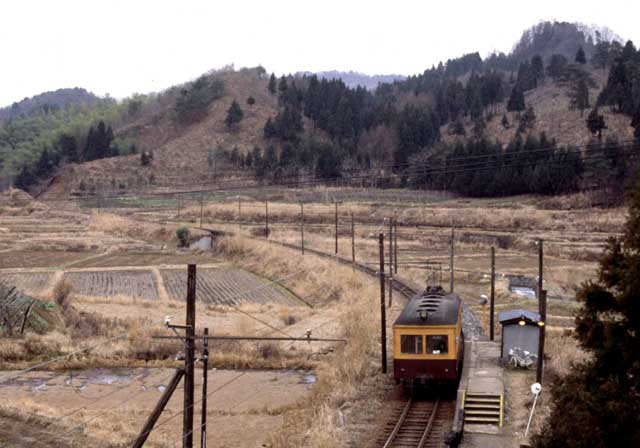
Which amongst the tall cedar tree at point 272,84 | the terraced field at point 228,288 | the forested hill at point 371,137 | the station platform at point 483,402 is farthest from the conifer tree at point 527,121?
the station platform at point 483,402

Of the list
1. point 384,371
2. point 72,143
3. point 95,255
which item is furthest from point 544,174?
point 72,143

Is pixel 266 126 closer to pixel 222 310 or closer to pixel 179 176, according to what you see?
pixel 179 176

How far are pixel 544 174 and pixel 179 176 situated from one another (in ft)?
208

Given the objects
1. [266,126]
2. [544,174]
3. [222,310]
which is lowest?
[222,310]

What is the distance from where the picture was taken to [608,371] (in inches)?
437

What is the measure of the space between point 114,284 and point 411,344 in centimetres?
3114

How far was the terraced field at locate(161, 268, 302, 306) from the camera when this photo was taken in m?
40.8

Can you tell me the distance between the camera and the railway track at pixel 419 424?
1636 centimetres

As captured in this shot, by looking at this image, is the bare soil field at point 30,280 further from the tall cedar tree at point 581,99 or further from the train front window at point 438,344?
the tall cedar tree at point 581,99

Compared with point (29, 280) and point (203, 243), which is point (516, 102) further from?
point (29, 280)

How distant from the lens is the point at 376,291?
1388 inches

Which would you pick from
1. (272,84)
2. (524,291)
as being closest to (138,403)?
(524,291)

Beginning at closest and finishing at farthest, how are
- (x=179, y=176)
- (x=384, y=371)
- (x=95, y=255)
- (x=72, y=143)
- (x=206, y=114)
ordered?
(x=384, y=371) < (x=95, y=255) < (x=179, y=176) < (x=72, y=143) < (x=206, y=114)

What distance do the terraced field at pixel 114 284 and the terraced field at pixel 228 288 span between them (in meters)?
1.27
